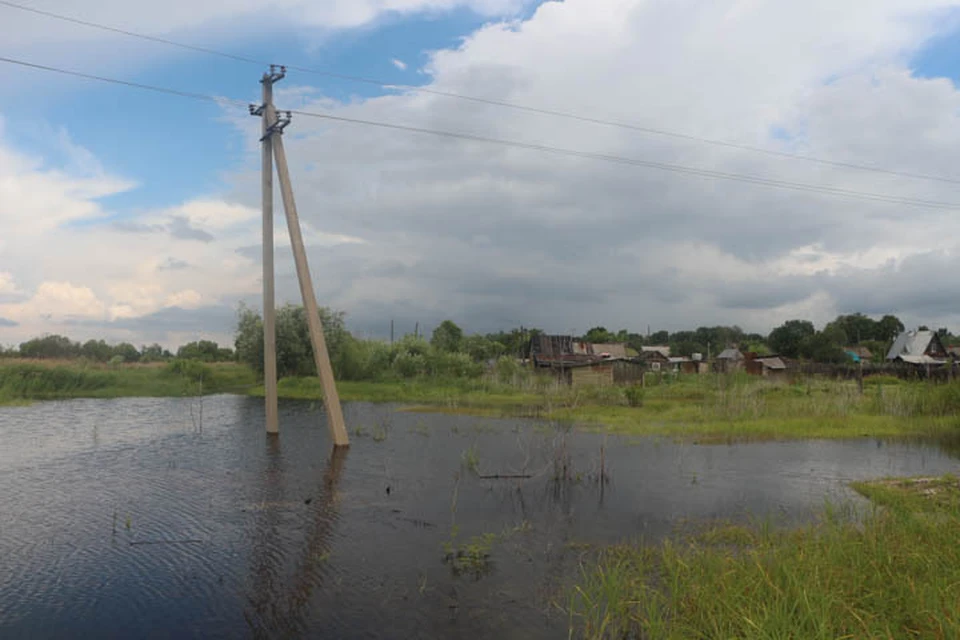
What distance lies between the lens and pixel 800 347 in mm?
75375

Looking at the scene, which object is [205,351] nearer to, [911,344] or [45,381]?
[45,381]

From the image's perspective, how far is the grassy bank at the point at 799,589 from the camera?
15.4 ft

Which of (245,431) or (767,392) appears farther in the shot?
(767,392)

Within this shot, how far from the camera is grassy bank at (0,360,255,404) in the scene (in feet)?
101

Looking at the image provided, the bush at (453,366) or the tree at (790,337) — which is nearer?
the bush at (453,366)

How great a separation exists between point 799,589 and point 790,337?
87166 mm

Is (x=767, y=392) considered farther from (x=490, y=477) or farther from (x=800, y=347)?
(x=800, y=347)

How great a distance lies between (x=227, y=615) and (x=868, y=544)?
6.56 meters

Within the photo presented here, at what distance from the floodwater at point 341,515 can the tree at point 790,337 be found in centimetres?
6588

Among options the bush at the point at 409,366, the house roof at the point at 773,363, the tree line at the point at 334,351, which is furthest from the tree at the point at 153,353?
the house roof at the point at 773,363

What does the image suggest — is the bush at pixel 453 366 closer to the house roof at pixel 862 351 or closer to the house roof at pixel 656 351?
the house roof at pixel 656 351

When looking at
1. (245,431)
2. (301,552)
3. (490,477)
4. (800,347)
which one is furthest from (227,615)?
(800,347)

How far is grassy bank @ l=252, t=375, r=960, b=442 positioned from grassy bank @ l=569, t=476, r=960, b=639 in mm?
12040

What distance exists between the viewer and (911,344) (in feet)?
197
